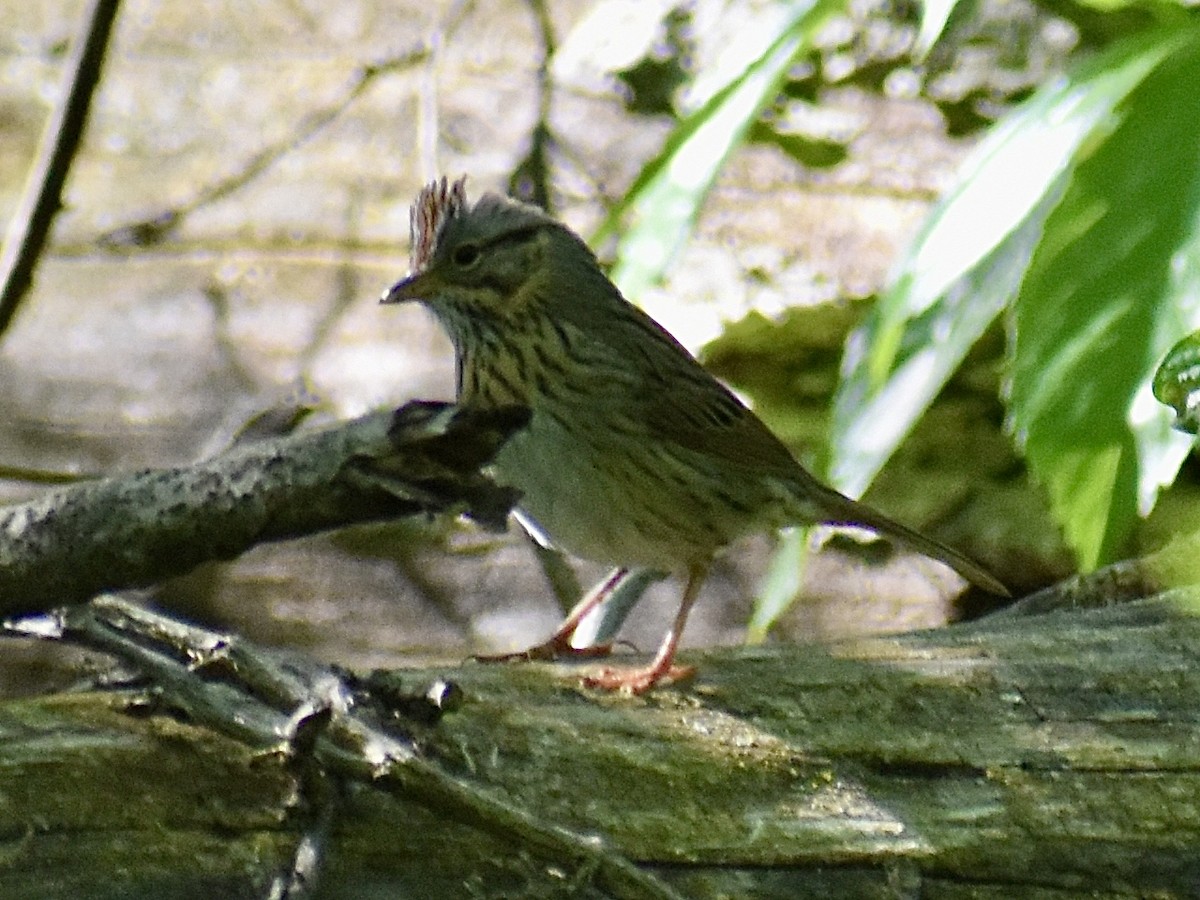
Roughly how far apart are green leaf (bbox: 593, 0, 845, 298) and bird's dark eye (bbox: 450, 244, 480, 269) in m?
0.87

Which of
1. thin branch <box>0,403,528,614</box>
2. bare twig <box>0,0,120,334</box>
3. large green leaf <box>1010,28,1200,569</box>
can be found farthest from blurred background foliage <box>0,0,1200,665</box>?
bare twig <box>0,0,120,334</box>

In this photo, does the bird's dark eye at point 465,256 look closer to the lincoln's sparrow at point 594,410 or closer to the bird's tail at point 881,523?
the lincoln's sparrow at point 594,410

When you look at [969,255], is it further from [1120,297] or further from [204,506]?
[204,506]

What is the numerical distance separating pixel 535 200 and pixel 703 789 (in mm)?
3574

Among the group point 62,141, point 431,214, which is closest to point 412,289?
point 431,214

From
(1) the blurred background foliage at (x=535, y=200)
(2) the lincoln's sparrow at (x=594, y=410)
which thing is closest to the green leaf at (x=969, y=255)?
(1) the blurred background foliage at (x=535, y=200)

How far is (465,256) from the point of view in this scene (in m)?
3.74

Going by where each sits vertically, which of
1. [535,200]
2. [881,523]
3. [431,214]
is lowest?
[881,523]

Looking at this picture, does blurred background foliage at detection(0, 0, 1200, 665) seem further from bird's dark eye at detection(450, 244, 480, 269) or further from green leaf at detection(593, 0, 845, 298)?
bird's dark eye at detection(450, 244, 480, 269)

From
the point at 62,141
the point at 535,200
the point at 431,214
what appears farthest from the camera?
the point at 535,200

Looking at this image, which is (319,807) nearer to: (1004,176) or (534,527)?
(1004,176)

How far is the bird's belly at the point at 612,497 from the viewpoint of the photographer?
11.8ft

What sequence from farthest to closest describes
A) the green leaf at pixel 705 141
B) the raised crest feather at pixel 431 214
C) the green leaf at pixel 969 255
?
the raised crest feather at pixel 431 214 < the green leaf at pixel 705 141 < the green leaf at pixel 969 255

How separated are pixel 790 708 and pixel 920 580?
2.19 meters
